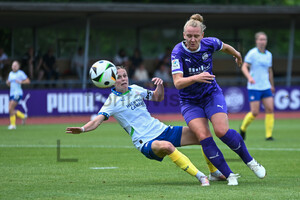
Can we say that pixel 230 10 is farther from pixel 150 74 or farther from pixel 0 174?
pixel 0 174

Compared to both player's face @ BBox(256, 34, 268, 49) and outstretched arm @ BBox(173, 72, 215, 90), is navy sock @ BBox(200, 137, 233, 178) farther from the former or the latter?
player's face @ BBox(256, 34, 268, 49)

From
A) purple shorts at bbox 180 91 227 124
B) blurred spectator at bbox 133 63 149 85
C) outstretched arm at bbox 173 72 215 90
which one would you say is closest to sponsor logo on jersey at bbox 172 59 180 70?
outstretched arm at bbox 173 72 215 90

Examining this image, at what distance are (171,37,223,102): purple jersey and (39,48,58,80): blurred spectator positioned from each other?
60.3ft

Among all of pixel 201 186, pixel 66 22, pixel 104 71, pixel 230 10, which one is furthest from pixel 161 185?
pixel 66 22

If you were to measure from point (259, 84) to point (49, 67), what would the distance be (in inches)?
530

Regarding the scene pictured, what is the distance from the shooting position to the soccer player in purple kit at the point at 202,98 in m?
7.84

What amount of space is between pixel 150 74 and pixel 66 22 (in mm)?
5016

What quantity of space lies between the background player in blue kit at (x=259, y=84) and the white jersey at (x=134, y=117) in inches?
261

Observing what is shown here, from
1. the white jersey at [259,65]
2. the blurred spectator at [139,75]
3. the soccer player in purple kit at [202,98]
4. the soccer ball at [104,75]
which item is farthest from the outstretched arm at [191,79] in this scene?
the blurred spectator at [139,75]

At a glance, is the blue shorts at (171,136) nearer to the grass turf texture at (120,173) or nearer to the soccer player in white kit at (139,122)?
the soccer player in white kit at (139,122)

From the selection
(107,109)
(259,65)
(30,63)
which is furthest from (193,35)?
(30,63)

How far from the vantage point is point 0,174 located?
Answer: 887 centimetres

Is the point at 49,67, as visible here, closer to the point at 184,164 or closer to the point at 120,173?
the point at 120,173

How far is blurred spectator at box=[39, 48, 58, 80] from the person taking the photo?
26.0 metres
